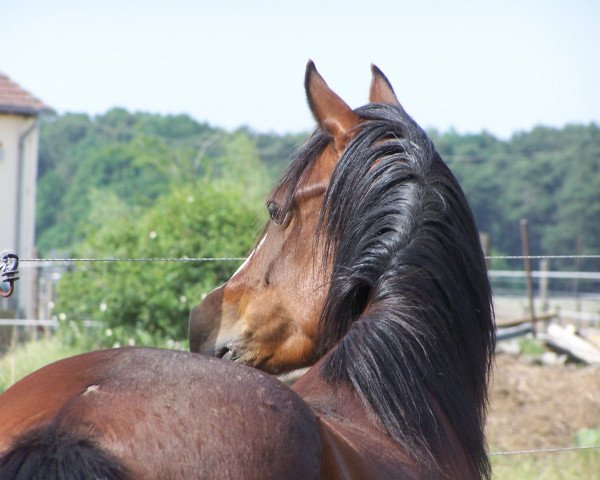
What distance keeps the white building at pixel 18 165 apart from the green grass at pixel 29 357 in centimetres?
942

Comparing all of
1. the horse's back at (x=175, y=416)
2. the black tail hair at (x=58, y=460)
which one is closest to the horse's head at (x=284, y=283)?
the horse's back at (x=175, y=416)

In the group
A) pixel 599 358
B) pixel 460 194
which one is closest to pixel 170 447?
pixel 460 194

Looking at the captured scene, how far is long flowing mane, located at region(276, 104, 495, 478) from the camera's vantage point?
182cm

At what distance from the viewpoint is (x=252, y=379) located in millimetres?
1437

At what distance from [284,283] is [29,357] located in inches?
200

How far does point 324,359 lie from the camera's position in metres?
1.95

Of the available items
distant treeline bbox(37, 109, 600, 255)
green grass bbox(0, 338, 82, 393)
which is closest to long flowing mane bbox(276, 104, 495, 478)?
green grass bbox(0, 338, 82, 393)

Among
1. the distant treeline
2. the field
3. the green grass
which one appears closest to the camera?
the green grass

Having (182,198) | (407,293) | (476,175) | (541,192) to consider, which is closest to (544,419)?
(182,198)

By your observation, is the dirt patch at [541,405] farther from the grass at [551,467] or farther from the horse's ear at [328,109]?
the horse's ear at [328,109]

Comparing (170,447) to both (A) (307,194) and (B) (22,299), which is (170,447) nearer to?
(A) (307,194)

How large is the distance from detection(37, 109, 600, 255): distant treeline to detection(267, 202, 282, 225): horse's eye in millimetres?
37615

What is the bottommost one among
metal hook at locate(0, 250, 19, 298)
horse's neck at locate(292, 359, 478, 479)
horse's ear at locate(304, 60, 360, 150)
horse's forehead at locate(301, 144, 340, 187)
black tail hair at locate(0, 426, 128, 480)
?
horse's neck at locate(292, 359, 478, 479)

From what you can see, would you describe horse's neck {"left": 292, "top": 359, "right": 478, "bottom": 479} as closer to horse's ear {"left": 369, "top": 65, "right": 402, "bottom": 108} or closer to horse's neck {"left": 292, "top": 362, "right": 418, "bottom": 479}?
horse's neck {"left": 292, "top": 362, "right": 418, "bottom": 479}
